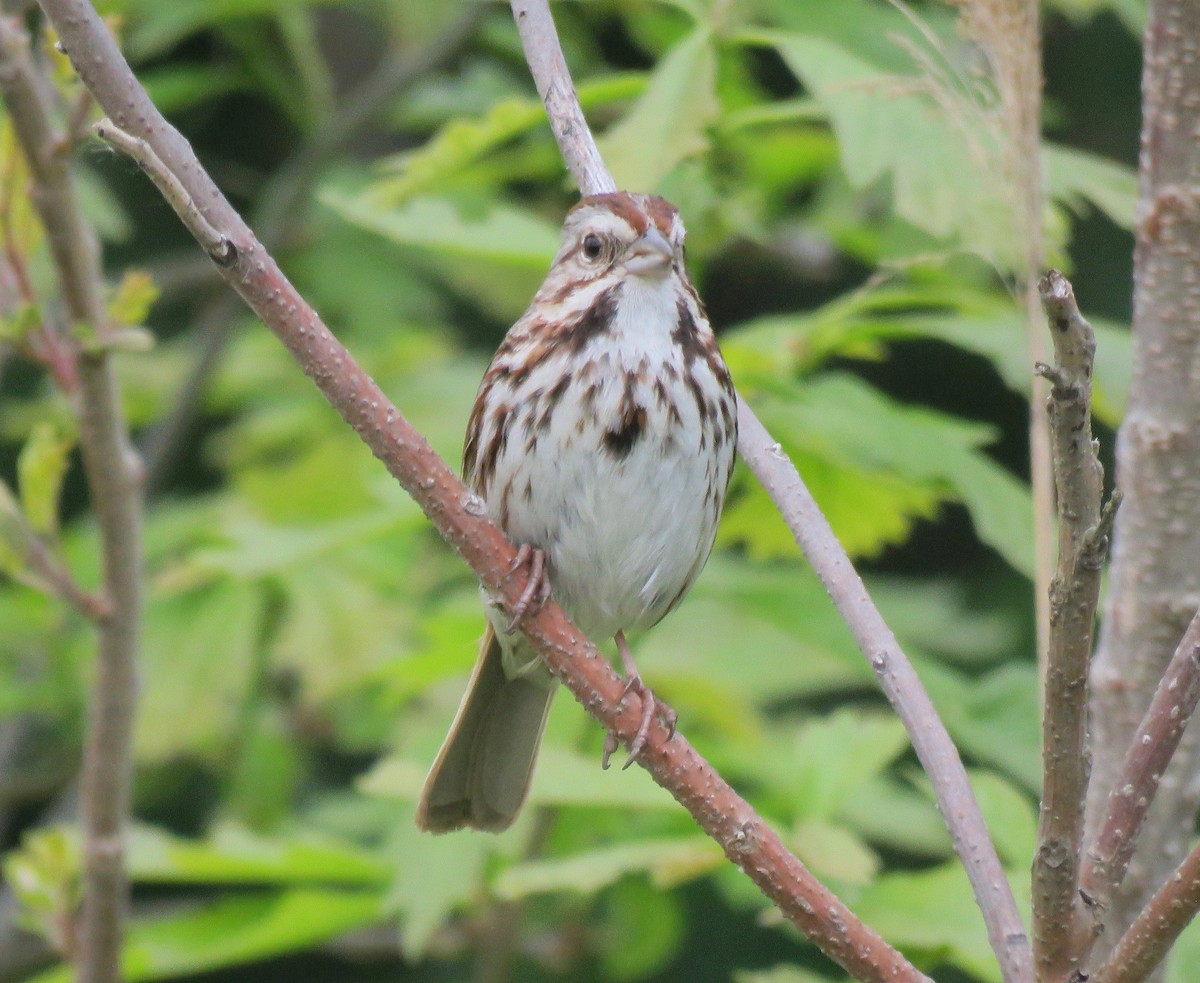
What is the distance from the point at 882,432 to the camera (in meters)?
2.40

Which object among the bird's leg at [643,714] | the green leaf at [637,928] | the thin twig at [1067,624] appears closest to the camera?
→ the thin twig at [1067,624]

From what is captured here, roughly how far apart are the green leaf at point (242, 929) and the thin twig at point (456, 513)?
4.06 ft

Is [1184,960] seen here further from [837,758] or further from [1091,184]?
[1091,184]

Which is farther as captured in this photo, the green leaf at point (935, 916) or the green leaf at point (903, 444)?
the green leaf at point (903, 444)

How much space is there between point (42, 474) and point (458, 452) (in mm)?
737

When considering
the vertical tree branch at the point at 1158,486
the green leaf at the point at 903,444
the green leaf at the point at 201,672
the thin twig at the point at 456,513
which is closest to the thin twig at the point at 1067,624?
the thin twig at the point at 456,513

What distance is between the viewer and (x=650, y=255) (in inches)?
88.6

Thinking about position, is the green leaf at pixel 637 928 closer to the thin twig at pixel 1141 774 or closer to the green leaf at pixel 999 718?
the green leaf at pixel 999 718

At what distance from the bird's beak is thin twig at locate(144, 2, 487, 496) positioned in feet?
6.30

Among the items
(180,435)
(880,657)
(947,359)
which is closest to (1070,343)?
(880,657)

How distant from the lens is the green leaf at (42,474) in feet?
7.19

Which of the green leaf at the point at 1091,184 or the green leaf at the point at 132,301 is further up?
the green leaf at the point at 1091,184

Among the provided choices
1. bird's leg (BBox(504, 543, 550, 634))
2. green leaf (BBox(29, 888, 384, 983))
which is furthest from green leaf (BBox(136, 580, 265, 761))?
bird's leg (BBox(504, 543, 550, 634))

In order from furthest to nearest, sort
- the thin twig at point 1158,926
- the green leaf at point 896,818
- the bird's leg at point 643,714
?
1. the green leaf at point 896,818
2. the bird's leg at point 643,714
3. the thin twig at point 1158,926
